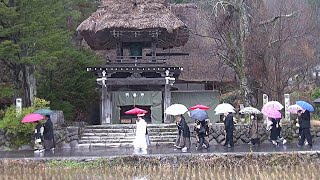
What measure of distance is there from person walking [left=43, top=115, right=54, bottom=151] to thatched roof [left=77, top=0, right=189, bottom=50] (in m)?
6.67

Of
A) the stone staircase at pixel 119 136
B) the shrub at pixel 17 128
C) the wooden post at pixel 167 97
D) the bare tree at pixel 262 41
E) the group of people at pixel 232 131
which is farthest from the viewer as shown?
the bare tree at pixel 262 41

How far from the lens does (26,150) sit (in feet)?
61.6

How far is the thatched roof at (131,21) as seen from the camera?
22.8 m

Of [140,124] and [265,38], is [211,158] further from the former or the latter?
[265,38]

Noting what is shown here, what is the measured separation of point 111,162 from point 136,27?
9620 mm

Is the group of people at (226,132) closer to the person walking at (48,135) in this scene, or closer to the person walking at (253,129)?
the person walking at (253,129)

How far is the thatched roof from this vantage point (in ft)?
74.7

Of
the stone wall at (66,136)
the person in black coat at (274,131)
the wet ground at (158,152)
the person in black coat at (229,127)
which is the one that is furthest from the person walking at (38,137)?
the person in black coat at (274,131)

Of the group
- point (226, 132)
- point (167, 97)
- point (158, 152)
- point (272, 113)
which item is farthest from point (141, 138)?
point (167, 97)

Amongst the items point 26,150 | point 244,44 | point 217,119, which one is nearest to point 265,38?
point 244,44

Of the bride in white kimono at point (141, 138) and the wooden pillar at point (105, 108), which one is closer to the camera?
the bride in white kimono at point (141, 138)

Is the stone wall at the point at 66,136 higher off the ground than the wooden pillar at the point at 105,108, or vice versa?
the wooden pillar at the point at 105,108

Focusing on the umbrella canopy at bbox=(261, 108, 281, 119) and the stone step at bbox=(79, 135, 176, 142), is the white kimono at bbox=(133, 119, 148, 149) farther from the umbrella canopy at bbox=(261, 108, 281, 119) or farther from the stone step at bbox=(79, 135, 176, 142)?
the umbrella canopy at bbox=(261, 108, 281, 119)

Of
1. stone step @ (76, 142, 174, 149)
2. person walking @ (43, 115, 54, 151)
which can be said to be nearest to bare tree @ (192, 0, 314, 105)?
stone step @ (76, 142, 174, 149)
